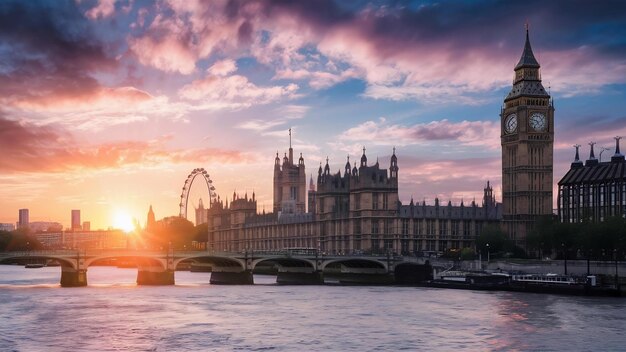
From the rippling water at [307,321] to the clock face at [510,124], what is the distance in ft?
170

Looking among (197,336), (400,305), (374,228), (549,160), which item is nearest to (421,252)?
(374,228)

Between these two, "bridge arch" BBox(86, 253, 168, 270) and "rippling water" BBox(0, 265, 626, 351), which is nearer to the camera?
"rippling water" BBox(0, 265, 626, 351)

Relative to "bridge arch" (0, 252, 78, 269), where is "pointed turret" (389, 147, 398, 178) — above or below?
above

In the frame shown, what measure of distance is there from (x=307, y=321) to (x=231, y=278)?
58.7 m

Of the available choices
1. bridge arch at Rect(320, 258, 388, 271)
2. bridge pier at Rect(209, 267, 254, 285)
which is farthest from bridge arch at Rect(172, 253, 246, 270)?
bridge arch at Rect(320, 258, 388, 271)

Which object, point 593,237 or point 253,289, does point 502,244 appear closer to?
point 593,237

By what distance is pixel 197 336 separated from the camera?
207ft

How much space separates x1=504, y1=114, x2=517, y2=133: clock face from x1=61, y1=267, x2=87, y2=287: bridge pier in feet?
232

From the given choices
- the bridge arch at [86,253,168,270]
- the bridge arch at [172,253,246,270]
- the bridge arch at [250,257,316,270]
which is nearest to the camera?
the bridge arch at [86,253,168,270]

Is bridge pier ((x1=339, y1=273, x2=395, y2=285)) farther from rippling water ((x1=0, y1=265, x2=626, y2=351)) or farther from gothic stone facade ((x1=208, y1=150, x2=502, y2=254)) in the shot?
rippling water ((x1=0, y1=265, x2=626, y2=351))

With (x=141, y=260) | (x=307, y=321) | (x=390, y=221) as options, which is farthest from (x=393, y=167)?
(x=307, y=321)

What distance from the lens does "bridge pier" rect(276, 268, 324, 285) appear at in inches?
5103

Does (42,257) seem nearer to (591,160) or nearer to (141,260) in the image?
(141,260)

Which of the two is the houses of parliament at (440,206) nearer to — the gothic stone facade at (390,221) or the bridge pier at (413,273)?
the gothic stone facade at (390,221)
